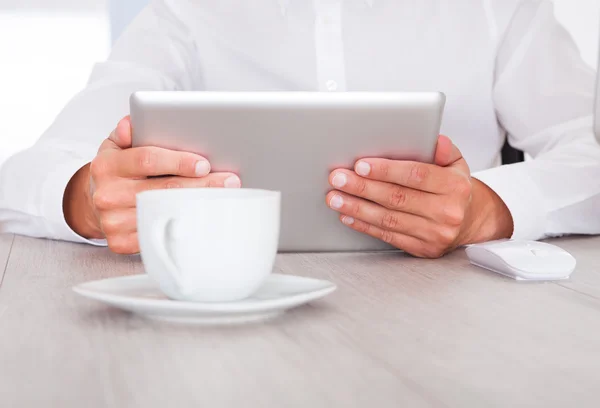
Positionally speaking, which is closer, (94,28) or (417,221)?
(417,221)

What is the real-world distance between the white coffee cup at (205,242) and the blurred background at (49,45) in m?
2.83

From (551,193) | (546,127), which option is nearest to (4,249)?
(551,193)

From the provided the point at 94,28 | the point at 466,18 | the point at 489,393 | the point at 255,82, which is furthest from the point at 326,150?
the point at 94,28

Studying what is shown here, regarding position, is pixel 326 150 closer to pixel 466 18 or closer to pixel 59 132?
pixel 59 132

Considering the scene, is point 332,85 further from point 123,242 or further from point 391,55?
point 123,242

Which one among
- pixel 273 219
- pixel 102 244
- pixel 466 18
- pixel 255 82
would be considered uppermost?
pixel 466 18

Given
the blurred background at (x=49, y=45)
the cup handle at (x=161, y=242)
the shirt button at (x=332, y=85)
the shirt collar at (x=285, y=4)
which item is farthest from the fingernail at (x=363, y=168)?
the blurred background at (x=49, y=45)

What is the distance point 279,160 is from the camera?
0.80 m

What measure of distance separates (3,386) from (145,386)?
0.08 metres

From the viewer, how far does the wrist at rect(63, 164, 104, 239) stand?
1.03m

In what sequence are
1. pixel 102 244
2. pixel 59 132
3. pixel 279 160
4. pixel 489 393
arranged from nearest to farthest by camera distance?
pixel 489 393, pixel 279 160, pixel 102 244, pixel 59 132

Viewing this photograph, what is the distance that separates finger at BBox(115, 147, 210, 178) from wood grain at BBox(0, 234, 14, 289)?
0.19 metres

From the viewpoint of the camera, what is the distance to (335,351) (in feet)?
1.55

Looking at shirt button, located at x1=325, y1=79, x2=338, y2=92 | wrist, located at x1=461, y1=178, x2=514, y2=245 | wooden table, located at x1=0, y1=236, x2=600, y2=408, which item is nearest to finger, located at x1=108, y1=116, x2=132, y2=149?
wooden table, located at x1=0, y1=236, x2=600, y2=408
